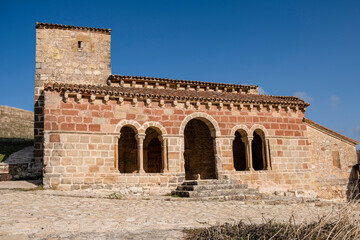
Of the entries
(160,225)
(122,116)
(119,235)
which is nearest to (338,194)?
(122,116)

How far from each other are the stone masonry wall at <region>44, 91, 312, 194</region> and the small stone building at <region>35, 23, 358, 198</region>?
0.04 m

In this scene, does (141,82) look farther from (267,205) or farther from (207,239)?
(207,239)

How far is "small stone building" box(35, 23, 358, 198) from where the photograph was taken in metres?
12.1

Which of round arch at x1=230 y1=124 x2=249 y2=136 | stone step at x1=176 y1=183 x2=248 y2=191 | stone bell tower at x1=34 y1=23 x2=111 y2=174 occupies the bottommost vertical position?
stone step at x1=176 y1=183 x2=248 y2=191

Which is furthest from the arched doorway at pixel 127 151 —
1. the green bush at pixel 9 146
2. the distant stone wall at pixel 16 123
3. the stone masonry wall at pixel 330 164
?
the distant stone wall at pixel 16 123

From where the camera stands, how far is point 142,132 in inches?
519

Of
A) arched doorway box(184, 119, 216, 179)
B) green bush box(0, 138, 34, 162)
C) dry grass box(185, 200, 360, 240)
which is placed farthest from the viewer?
arched doorway box(184, 119, 216, 179)

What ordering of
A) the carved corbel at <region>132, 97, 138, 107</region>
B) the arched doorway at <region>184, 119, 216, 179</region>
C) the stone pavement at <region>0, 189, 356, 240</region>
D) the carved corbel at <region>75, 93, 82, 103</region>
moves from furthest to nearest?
the arched doorway at <region>184, 119, 216, 179</region> → the carved corbel at <region>132, 97, 138, 107</region> → the carved corbel at <region>75, 93, 82, 103</region> → the stone pavement at <region>0, 189, 356, 240</region>

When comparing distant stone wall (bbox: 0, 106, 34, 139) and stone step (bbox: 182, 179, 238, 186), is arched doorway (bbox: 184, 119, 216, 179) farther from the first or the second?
distant stone wall (bbox: 0, 106, 34, 139)

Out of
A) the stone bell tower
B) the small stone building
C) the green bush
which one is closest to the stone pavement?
the small stone building

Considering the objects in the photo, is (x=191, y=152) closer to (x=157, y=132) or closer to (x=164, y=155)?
(x=157, y=132)

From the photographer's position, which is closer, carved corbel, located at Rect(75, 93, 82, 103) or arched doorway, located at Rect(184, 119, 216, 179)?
carved corbel, located at Rect(75, 93, 82, 103)

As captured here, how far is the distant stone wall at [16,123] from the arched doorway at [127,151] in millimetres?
11786

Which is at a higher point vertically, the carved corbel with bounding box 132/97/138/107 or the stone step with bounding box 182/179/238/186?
the carved corbel with bounding box 132/97/138/107
